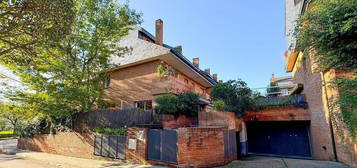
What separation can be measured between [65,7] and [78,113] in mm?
8932

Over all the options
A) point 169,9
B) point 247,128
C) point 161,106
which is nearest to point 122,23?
point 169,9

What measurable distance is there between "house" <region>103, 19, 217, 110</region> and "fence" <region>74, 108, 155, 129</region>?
95.8 inches

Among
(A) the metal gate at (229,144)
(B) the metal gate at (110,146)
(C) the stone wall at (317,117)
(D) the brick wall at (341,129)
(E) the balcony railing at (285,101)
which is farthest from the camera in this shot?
(E) the balcony railing at (285,101)

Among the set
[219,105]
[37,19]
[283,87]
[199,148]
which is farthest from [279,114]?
[37,19]

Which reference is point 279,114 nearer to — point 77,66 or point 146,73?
point 146,73

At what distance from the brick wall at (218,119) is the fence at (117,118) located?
134 inches

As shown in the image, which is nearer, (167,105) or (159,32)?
(167,105)

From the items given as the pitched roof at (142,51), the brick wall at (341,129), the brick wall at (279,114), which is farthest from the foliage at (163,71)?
the brick wall at (341,129)

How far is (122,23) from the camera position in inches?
500

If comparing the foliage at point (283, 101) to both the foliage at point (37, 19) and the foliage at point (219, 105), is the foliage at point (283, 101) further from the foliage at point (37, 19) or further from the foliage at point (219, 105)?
the foliage at point (37, 19)

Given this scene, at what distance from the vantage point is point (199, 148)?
770cm

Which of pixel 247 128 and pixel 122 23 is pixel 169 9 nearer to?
pixel 122 23

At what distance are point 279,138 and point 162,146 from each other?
1037cm

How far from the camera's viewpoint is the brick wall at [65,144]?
10616 mm
